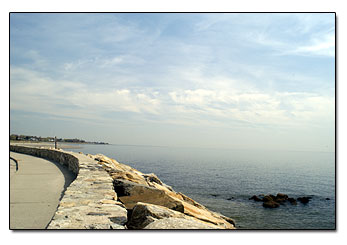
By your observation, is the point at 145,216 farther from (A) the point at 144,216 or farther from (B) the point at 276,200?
(B) the point at 276,200

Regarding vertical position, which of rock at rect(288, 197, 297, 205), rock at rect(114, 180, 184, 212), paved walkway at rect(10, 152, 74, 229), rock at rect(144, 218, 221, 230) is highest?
rock at rect(144, 218, 221, 230)

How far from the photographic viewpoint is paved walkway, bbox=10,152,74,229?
441cm

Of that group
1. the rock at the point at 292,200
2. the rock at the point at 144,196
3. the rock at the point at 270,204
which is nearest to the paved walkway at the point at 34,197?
the rock at the point at 144,196

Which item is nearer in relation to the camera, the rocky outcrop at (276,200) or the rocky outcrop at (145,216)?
the rocky outcrop at (145,216)

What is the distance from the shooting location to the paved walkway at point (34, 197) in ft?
14.5

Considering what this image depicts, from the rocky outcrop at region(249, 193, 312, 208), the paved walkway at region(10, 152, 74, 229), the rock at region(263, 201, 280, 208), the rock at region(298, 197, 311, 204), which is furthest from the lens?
the rock at region(298, 197, 311, 204)

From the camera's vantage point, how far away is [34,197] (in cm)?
574

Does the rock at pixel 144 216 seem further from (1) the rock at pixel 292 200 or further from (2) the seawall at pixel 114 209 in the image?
(1) the rock at pixel 292 200

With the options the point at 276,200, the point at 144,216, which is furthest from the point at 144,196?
the point at 276,200

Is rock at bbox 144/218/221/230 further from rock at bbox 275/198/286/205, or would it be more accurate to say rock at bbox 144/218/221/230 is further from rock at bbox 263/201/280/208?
rock at bbox 275/198/286/205

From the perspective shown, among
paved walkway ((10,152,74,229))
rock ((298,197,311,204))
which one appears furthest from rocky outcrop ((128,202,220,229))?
rock ((298,197,311,204))
